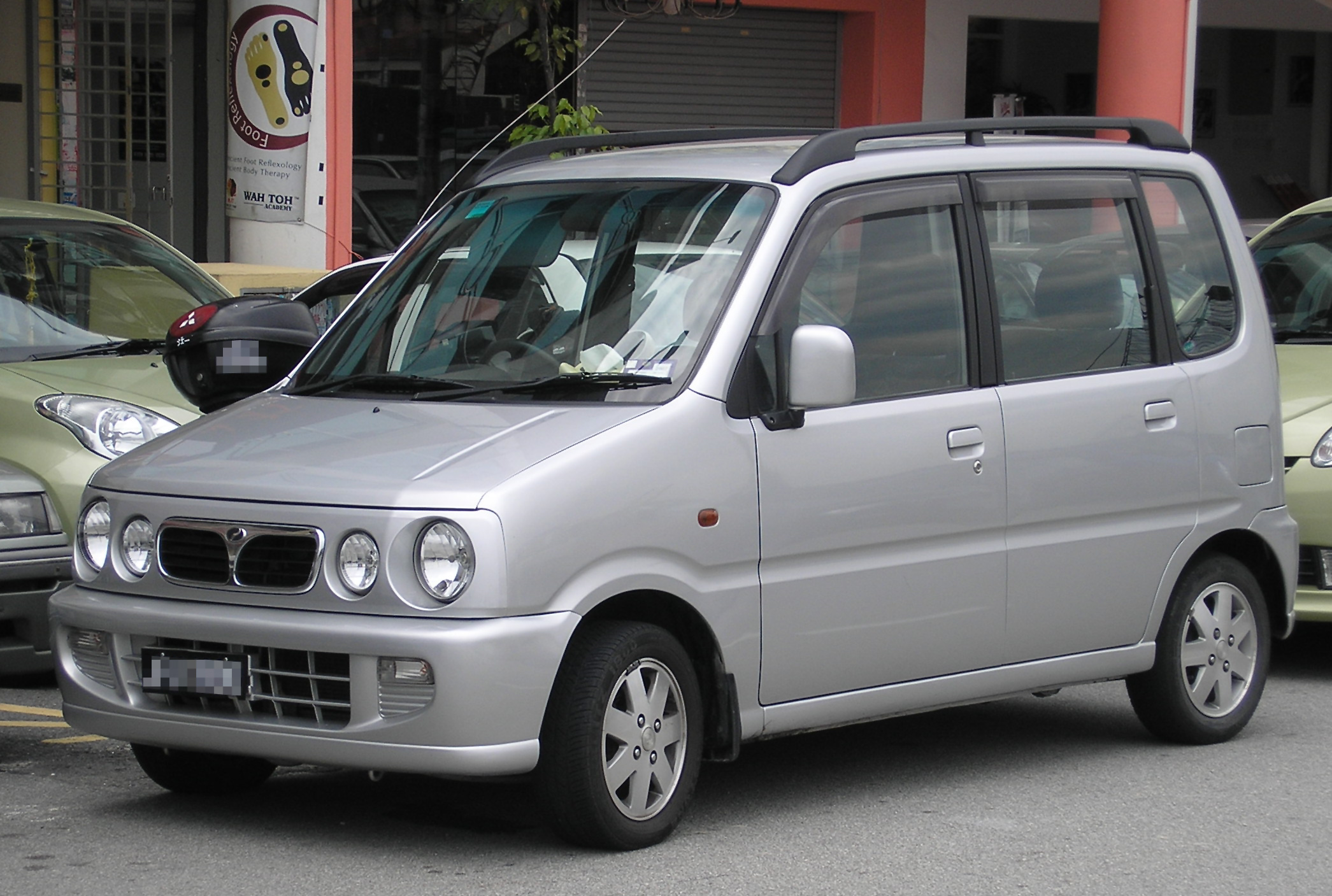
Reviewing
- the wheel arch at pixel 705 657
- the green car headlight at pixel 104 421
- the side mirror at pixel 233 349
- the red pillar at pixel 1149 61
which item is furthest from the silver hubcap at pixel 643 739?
the red pillar at pixel 1149 61

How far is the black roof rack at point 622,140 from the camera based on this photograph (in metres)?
6.37

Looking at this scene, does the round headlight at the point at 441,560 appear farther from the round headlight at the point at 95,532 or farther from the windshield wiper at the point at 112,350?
the windshield wiper at the point at 112,350

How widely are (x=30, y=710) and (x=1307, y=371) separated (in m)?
5.31

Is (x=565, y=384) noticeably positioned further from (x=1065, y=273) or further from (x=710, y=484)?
(x=1065, y=273)

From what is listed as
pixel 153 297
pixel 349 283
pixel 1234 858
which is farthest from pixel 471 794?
pixel 153 297

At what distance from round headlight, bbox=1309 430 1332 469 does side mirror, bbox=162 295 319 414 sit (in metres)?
3.98

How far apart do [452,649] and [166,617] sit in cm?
85

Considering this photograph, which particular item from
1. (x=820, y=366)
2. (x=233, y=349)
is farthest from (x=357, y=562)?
(x=233, y=349)

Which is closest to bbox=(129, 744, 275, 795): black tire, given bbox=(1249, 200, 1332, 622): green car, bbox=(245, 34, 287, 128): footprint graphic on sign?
bbox=(1249, 200, 1332, 622): green car

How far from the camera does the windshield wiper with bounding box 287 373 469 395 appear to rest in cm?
554

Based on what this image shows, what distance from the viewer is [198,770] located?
18.5 feet

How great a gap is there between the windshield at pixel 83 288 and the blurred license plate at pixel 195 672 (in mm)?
3203

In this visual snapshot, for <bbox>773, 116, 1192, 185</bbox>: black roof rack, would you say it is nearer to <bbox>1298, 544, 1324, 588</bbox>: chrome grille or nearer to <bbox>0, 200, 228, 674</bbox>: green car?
<bbox>1298, 544, 1324, 588</bbox>: chrome grille

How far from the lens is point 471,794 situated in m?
5.80
